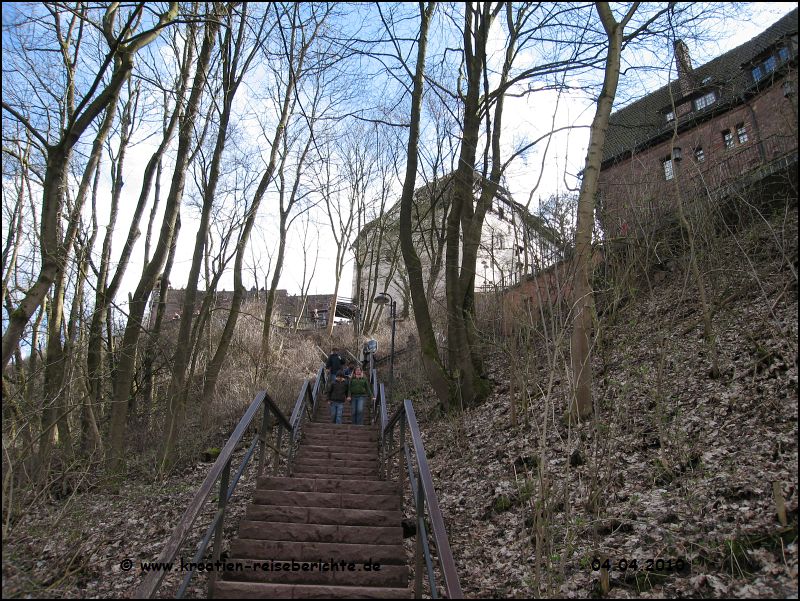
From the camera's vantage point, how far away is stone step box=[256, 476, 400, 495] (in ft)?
18.2

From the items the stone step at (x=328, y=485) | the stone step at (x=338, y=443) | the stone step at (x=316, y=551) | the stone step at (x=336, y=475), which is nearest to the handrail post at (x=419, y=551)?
the stone step at (x=316, y=551)

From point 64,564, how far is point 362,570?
8.26 feet

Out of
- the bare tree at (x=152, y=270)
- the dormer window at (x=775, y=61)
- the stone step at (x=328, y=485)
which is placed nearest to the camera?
the stone step at (x=328, y=485)

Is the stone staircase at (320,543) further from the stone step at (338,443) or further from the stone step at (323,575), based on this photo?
the stone step at (338,443)

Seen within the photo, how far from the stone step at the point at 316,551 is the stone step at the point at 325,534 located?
0.19 metres

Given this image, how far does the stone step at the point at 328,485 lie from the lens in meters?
5.54

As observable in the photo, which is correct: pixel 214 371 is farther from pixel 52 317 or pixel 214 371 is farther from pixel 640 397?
pixel 640 397

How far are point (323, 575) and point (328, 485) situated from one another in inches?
63.1

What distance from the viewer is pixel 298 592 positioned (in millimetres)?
3680

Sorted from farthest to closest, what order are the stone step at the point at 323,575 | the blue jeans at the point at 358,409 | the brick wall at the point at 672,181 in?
the blue jeans at the point at 358,409 → the brick wall at the point at 672,181 → the stone step at the point at 323,575

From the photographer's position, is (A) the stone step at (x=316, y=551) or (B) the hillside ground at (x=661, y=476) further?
(A) the stone step at (x=316, y=551)

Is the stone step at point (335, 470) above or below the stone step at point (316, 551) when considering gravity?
above

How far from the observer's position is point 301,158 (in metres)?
18.6

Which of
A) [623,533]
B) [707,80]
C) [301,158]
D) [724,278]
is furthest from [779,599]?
[301,158]
